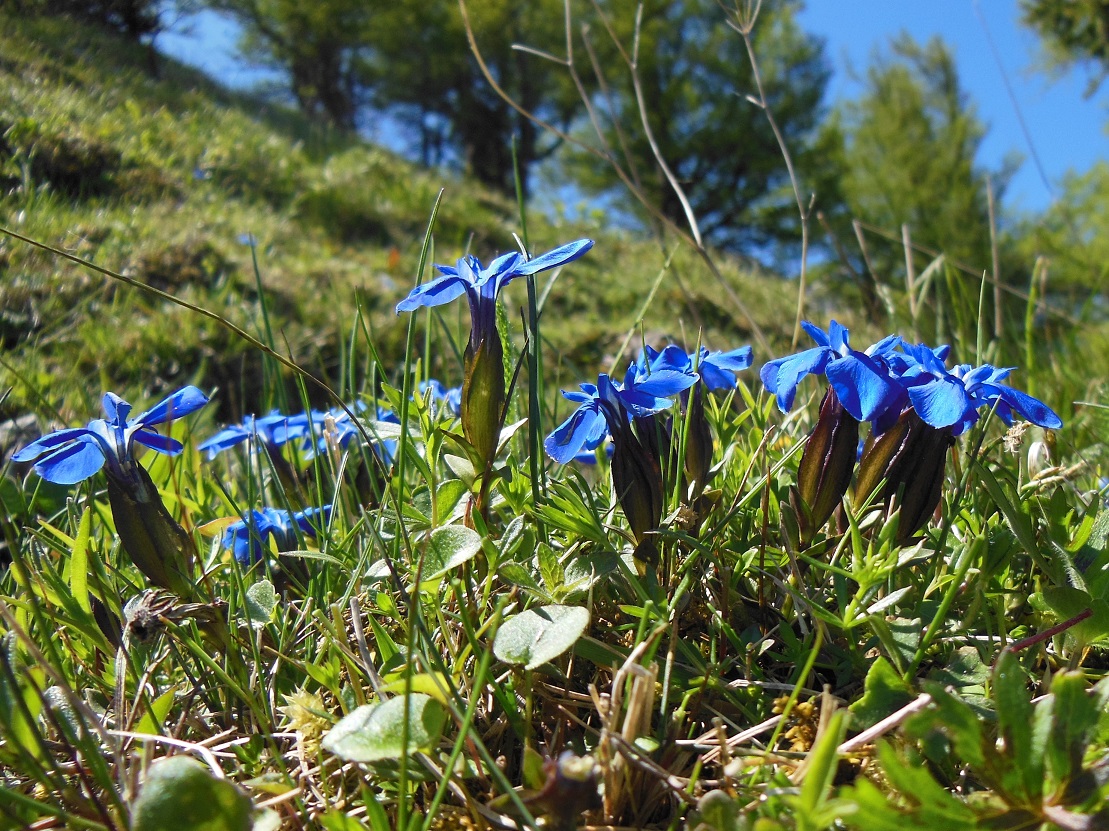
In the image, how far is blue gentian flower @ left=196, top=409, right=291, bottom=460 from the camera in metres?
1.40

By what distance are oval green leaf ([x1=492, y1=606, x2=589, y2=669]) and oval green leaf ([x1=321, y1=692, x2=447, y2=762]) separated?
0.09 meters

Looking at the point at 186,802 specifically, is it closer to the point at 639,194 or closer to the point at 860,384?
the point at 860,384

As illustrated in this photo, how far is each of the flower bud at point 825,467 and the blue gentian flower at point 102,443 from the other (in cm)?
84

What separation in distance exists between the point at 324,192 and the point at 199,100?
3090 millimetres

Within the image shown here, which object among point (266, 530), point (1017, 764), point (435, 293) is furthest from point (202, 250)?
point (1017, 764)

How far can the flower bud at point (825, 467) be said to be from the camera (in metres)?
0.97

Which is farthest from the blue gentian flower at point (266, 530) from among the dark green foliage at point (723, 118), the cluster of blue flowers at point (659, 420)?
the dark green foliage at point (723, 118)

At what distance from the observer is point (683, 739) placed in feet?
2.98

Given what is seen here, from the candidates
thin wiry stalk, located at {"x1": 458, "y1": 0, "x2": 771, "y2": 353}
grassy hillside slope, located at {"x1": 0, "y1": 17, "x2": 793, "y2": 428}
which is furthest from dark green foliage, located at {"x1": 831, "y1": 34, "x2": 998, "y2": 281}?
thin wiry stalk, located at {"x1": 458, "y1": 0, "x2": 771, "y2": 353}

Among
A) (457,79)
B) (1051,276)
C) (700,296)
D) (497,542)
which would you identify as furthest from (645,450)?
(457,79)

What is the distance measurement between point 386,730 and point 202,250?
3.82 metres

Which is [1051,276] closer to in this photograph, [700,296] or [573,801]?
[700,296]

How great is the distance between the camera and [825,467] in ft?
3.23

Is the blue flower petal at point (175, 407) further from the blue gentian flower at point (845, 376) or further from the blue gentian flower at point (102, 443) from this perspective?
the blue gentian flower at point (845, 376)
